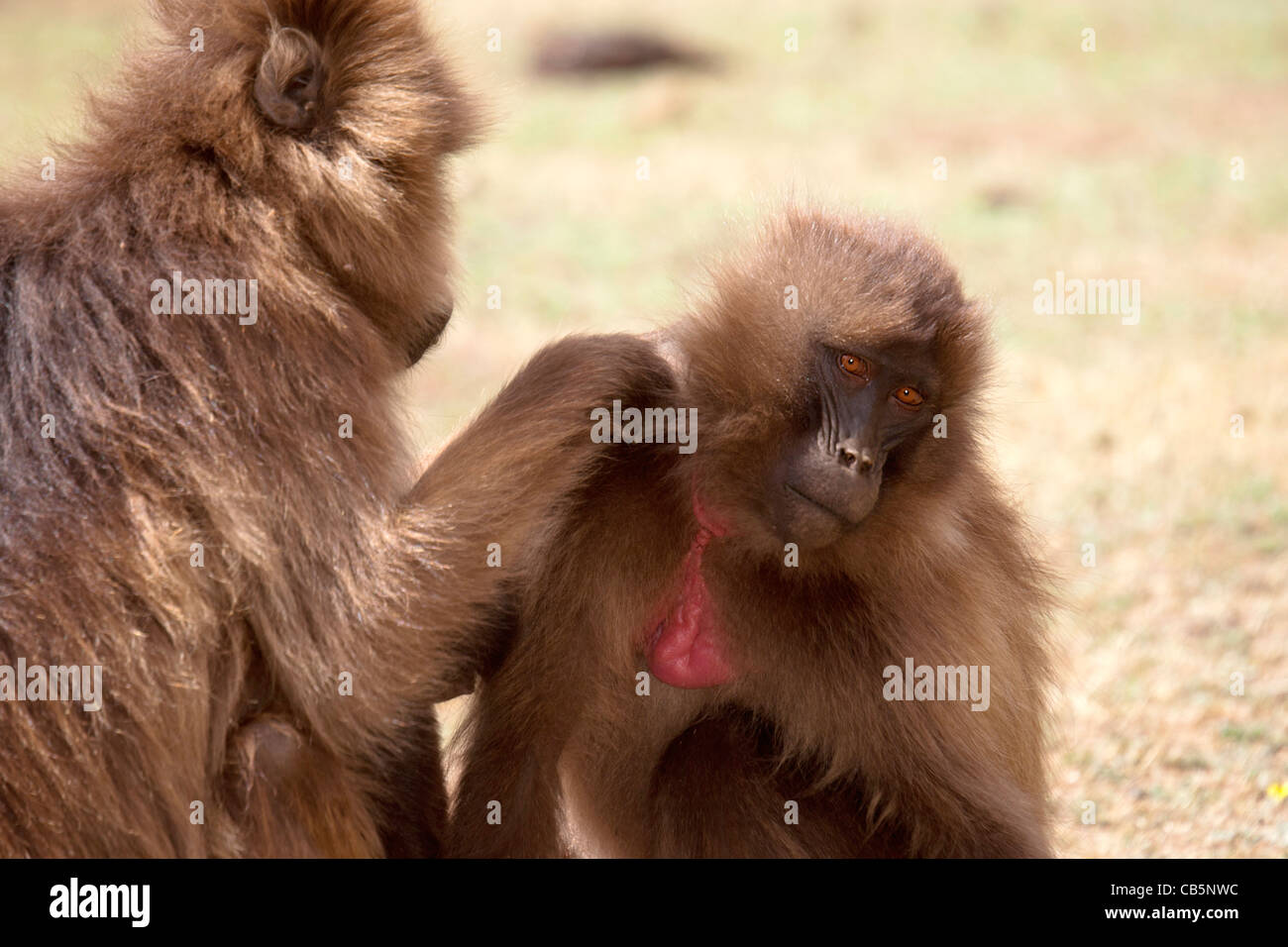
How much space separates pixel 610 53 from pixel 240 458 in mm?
16351

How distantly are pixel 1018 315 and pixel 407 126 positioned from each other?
7.97 metres

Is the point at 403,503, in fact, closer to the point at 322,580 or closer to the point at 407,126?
the point at 322,580

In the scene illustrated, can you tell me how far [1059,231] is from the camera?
13.1 metres

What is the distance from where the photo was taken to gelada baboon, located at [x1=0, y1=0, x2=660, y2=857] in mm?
3621

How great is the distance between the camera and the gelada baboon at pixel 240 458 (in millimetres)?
3621

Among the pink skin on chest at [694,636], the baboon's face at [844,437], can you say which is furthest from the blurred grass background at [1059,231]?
the pink skin on chest at [694,636]

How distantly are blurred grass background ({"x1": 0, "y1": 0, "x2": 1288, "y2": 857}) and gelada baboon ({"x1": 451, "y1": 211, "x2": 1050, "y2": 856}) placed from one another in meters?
0.61

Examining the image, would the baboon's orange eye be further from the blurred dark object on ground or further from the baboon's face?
the blurred dark object on ground

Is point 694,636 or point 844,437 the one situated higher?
point 844,437

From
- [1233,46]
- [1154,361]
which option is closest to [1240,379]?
[1154,361]

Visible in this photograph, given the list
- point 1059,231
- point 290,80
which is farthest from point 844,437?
point 1059,231

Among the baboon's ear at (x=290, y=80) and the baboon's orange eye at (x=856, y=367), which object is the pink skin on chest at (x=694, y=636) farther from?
the baboon's ear at (x=290, y=80)

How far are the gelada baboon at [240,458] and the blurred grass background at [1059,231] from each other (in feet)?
1.81

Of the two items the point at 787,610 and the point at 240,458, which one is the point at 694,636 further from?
the point at 240,458
